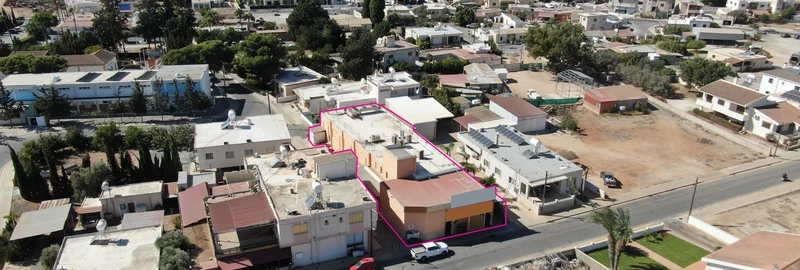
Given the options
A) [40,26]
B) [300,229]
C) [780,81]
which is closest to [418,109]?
[300,229]

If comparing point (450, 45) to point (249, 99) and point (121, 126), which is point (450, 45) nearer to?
point (249, 99)

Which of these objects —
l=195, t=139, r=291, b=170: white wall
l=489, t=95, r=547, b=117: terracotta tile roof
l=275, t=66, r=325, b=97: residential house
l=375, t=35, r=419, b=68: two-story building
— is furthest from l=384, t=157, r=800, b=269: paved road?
l=375, t=35, r=419, b=68: two-story building

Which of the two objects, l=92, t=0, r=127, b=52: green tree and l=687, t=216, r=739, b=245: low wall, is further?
l=92, t=0, r=127, b=52: green tree

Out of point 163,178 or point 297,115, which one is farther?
point 297,115

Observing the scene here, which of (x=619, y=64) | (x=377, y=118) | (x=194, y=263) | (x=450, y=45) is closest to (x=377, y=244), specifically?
(x=194, y=263)

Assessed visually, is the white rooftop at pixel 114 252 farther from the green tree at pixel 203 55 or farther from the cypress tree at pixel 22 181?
the green tree at pixel 203 55

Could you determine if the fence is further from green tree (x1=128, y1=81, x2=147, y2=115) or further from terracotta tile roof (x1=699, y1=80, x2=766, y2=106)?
green tree (x1=128, y1=81, x2=147, y2=115)
